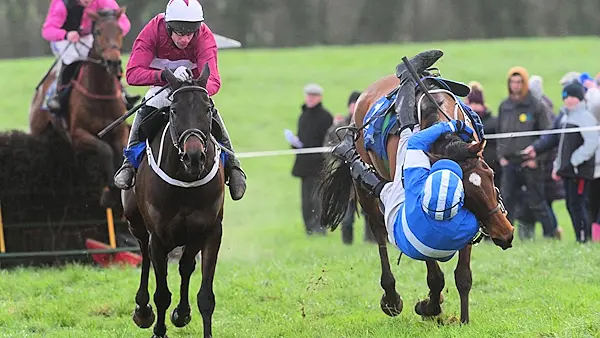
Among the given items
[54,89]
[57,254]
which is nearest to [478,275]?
[57,254]

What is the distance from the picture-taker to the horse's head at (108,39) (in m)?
11.9

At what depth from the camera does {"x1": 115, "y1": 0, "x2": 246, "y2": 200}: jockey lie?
754 cm

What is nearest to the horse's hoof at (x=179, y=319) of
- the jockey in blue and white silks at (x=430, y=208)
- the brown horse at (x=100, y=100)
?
the jockey in blue and white silks at (x=430, y=208)

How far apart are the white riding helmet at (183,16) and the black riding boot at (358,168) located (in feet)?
5.87

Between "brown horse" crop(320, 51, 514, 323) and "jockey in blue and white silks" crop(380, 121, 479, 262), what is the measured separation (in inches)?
4.6

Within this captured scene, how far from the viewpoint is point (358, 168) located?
26.8ft

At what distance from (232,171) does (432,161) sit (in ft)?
6.82

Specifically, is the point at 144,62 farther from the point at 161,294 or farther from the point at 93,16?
the point at 93,16

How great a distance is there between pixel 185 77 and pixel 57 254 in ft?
18.0

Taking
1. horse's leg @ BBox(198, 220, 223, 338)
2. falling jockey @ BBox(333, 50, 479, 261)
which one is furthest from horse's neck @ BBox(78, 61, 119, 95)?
falling jockey @ BBox(333, 50, 479, 261)

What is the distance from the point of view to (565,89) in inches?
492

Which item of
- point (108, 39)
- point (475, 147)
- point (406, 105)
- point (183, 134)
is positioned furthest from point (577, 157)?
point (183, 134)

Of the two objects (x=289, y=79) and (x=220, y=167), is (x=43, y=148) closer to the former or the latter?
(x=220, y=167)

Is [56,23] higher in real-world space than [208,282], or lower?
higher
